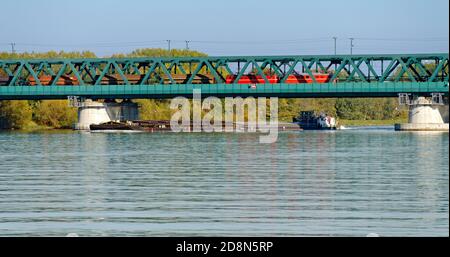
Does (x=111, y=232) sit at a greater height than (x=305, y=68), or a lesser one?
lesser

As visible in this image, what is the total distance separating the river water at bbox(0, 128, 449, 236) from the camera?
90.6 feet

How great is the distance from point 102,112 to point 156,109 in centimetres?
1890

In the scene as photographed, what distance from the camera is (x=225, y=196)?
3703 cm

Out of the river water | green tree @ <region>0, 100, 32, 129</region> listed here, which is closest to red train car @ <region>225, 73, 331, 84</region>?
green tree @ <region>0, 100, 32, 129</region>

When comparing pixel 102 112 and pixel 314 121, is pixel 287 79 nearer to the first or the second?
pixel 314 121

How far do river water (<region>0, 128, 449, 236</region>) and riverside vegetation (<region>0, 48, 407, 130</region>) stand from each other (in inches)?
3712

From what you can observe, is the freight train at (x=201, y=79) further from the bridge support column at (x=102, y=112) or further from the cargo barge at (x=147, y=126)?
the cargo barge at (x=147, y=126)

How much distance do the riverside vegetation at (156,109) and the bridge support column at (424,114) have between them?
17263 mm

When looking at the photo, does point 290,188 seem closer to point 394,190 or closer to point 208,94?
point 394,190

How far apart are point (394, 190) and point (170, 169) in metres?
16.6

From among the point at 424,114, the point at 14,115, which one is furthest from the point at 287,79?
the point at 14,115

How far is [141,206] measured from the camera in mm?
33281

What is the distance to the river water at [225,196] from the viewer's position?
27.6m

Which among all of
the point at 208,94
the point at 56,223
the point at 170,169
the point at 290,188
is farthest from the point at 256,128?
the point at 56,223
